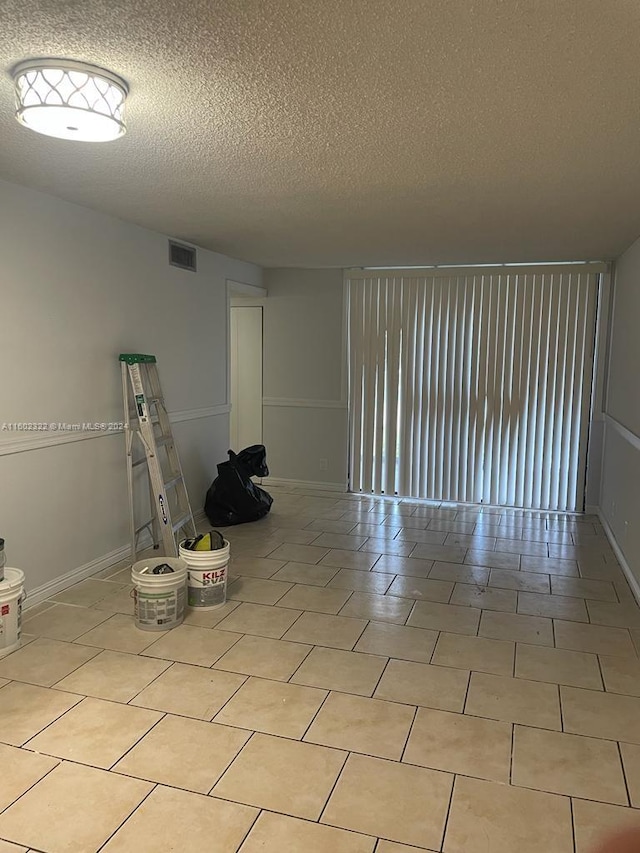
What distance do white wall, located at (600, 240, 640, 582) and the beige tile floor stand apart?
0.44m

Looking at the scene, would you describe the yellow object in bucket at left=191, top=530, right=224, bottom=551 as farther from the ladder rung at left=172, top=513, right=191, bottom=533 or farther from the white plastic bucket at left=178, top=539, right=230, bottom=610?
the ladder rung at left=172, top=513, right=191, bottom=533

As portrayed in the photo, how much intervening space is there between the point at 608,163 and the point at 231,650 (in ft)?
9.14

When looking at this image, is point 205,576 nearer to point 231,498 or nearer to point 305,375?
point 231,498

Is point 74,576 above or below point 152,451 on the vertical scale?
below

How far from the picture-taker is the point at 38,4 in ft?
5.25

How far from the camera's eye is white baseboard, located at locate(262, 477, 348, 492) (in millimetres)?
6723

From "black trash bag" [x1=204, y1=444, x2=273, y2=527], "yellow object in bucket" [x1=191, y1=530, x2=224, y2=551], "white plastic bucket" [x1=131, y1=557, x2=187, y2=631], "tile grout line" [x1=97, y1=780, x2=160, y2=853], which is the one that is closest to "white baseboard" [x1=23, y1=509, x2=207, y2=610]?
"white plastic bucket" [x1=131, y1=557, x2=187, y2=631]

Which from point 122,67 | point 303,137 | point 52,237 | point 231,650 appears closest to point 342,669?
point 231,650

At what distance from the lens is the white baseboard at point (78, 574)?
363cm

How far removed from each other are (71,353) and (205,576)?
1539 millimetres

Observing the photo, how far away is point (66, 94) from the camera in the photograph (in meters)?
1.99

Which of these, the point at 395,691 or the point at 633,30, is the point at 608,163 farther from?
the point at 395,691

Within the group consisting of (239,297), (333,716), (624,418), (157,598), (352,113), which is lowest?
(333,716)

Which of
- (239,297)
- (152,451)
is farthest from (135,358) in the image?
(239,297)
